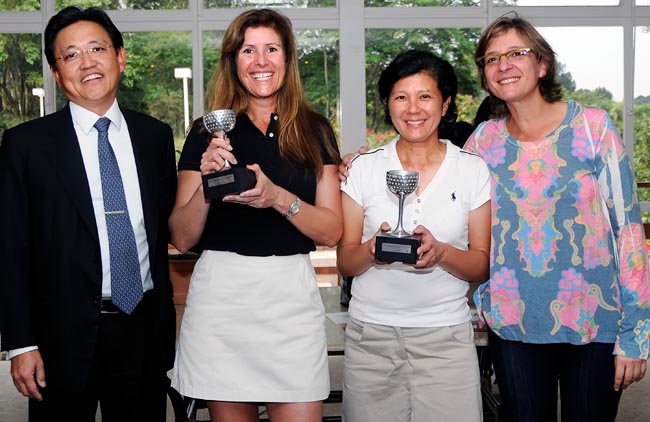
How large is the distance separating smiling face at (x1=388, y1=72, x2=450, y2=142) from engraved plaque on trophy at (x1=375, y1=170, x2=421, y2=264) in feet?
0.50

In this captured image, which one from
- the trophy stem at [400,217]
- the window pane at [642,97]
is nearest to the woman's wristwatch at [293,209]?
the trophy stem at [400,217]

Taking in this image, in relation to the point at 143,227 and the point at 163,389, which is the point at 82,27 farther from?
the point at 163,389

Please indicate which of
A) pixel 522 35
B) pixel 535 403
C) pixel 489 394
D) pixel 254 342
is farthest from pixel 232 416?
pixel 489 394

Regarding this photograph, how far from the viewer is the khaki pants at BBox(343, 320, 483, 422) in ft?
6.31

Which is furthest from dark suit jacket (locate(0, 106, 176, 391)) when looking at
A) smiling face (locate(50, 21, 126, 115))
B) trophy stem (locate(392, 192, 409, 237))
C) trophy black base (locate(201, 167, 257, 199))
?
trophy stem (locate(392, 192, 409, 237))

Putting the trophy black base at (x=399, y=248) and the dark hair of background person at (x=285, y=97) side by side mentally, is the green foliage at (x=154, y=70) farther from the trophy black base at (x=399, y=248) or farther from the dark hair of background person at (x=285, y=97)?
the trophy black base at (x=399, y=248)

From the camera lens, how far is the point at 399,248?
1804 mm

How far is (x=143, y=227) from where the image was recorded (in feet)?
6.83

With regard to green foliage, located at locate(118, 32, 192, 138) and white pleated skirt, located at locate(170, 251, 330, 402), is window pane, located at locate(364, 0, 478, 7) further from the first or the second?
white pleated skirt, located at locate(170, 251, 330, 402)

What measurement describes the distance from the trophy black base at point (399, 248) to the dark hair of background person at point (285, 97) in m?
0.29

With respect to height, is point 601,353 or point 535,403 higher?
point 601,353

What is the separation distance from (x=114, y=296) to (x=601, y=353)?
4.19 ft

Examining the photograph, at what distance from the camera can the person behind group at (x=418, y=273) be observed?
6.35 feet

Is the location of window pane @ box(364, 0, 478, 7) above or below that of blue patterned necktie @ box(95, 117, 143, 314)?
above
